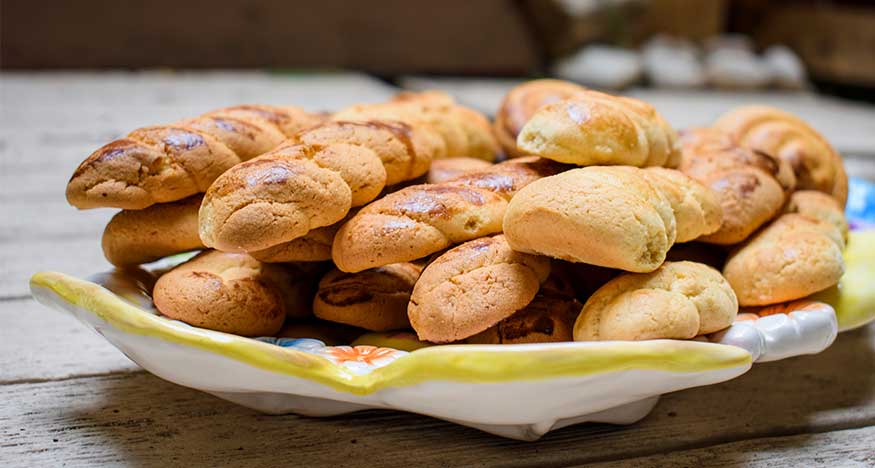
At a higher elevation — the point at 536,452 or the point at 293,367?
the point at 293,367

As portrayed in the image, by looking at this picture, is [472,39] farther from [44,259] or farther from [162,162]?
[162,162]

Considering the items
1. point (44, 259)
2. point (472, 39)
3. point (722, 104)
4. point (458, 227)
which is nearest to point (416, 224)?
point (458, 227)

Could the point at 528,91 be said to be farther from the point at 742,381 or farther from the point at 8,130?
the point at 8,130

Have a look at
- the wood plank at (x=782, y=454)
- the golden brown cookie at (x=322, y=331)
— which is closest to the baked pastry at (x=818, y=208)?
the wood plank at (x=782, y=454)

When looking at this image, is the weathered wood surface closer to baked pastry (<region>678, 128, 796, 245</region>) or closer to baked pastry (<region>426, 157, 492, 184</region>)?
baked pastry (<region>678, 128, 796, 245</region>)

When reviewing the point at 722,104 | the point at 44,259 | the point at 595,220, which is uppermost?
the point at 595,220

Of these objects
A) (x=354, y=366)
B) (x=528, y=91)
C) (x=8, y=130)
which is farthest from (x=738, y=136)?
(x=8, y=130)
